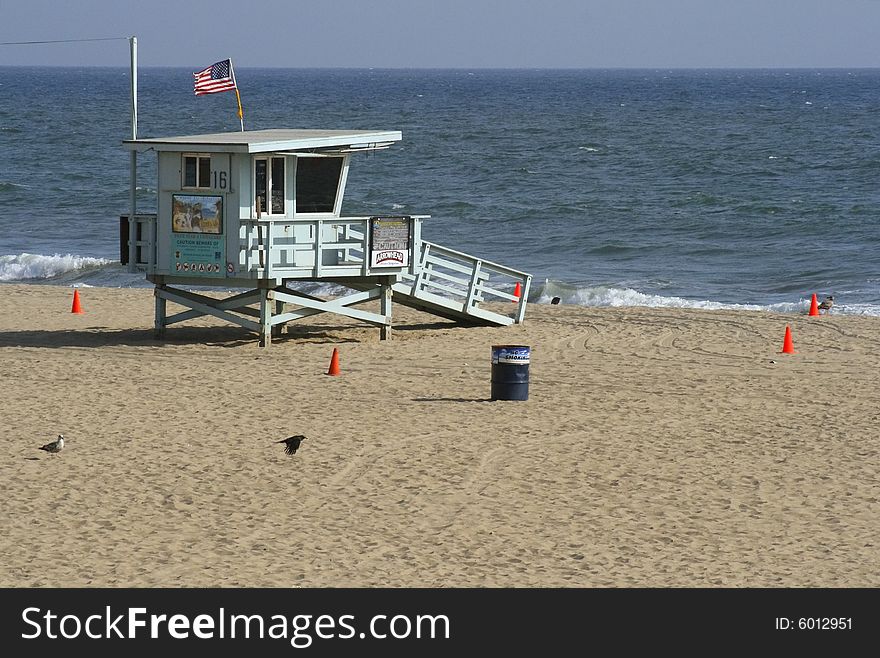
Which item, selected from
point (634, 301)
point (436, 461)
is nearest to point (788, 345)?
point (634, 301)

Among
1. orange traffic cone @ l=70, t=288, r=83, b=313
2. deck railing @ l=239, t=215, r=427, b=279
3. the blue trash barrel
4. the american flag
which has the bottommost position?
orange traffic cone @ l=70, t=288, r=83, b=313

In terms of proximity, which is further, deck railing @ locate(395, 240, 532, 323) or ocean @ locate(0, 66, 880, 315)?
ocean @ locate(0, 66, 880, 315)

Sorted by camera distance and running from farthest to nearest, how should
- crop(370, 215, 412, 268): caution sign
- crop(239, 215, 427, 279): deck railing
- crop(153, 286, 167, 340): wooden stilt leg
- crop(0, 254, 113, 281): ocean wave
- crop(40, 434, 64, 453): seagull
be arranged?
crop(0, 254, 113, 281): ocean wave → crop(153, 286, 167, 340): wooden stilt leg → crop(370, 215, 412, 268): caution sign → crop(239, 215, 427, 279): deck railing → crop(40, 434, 64, 453): seagull

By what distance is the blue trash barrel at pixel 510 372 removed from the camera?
16.6m

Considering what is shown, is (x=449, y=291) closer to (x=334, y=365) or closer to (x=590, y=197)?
(x=334, y=365)

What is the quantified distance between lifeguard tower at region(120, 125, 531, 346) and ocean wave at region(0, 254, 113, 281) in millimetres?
12288

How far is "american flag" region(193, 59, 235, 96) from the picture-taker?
21.3 metres

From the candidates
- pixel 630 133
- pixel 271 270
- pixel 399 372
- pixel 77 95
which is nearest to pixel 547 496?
pixel 399 372

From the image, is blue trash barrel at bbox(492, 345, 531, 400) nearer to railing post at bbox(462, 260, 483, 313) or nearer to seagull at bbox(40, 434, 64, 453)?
seagull at bbox(40, 434, 64, 453)

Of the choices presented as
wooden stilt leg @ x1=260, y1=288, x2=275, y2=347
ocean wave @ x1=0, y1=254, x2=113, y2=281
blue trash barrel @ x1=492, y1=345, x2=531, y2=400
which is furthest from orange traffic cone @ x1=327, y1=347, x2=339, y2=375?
ocean wave @ x1=0, y1=254, x2=113, y2=281

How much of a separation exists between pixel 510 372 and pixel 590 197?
34940mm

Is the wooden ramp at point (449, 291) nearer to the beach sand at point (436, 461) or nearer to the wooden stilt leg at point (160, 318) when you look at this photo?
the beach sand at point (436, 461)

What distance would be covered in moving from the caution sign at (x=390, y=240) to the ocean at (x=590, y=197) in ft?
27.0

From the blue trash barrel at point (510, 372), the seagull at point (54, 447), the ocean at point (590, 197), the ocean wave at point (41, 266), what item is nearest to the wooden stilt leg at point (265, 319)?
the blue trash barrel at point (510, 372)
